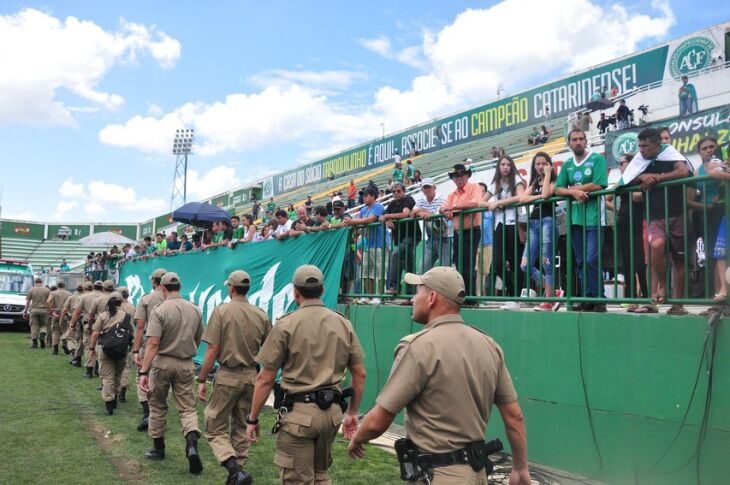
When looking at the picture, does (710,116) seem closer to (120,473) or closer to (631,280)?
(631,280)

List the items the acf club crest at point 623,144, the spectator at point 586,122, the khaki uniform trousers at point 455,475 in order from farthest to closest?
the spectator at point 586,122 → the acf club crest at point 623,144 → the khaki uniform trousers at point 455,475

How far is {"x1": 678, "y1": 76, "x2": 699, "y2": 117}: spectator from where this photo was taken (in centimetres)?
1797

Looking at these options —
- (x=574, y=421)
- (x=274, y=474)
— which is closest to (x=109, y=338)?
(x=274, y=474)

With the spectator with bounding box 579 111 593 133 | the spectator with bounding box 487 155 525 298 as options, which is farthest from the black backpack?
the spectator with bounding box 579 111 593 133

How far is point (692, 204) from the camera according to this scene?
187 inches

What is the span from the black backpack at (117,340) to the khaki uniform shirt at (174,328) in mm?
→ 2822

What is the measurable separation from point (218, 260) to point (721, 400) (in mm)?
9717

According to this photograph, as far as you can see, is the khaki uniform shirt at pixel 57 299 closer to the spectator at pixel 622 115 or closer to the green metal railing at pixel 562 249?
the green metal railing at pixel 562 249

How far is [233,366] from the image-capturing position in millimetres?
5730

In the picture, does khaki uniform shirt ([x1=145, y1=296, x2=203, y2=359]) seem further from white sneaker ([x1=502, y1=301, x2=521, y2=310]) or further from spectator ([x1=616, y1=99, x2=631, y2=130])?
spectator ([x1=616, y1=99, x2=631, y2=130])

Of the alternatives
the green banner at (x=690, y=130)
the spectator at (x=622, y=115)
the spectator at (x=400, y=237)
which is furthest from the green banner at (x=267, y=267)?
the spectator at (x=622, y=115)

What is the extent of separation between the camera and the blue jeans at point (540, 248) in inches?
233

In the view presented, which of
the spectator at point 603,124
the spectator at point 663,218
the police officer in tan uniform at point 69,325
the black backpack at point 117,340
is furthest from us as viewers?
the spectator at point 603,124

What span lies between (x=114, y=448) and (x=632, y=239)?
575 centimetres
